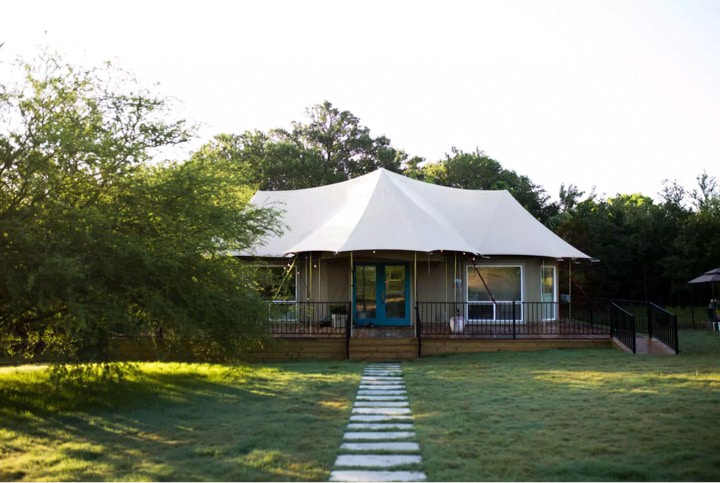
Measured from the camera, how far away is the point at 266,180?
38312mm

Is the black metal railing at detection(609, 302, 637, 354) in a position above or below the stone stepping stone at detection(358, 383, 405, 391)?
above

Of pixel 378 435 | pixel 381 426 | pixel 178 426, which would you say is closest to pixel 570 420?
pixel 381 426

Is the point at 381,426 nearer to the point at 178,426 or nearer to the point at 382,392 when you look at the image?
the point at 178,426

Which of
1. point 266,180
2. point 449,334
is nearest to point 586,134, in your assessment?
point 449,334

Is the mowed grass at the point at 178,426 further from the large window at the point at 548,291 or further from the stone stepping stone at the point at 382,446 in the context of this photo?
the large window at the point at 548,291

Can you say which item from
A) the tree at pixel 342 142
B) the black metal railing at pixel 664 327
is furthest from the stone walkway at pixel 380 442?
the tree at pixel 342 142

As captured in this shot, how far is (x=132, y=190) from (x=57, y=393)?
355cm

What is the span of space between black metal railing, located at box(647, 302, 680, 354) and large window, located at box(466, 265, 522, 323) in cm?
383

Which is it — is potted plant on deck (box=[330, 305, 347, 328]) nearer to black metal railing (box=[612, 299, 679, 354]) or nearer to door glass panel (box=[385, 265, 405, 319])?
door glass panel (box=[385, 265, 405, 319])

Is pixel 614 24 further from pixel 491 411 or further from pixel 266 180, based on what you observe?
pixel 266 180

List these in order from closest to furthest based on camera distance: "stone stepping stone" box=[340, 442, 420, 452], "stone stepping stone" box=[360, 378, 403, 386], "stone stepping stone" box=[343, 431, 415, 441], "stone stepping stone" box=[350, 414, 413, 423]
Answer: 1. "stone stepping stone" box=[340, 442, 420, 452]
2. "stone stepping stone" box=[343, 431, 415, 441]
3. "stone stepping stone" box=[350, 414, 413, 423]
4. "stone stepping stone" box=[360, 378, 403, 386]

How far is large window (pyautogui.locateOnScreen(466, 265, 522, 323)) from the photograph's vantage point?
65.6ft

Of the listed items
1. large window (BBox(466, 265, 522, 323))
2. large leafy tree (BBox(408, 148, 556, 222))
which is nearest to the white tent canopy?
large window (BBox(466, 265, 522, 323))

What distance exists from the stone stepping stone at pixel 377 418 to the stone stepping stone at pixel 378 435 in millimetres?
Result: 659
